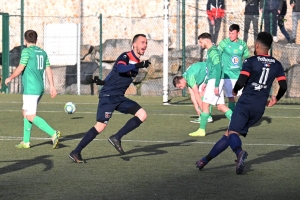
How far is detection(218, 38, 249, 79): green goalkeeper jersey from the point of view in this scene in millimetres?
15961

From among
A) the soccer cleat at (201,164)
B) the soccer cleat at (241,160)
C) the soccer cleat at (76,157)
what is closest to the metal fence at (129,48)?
the soccer cleat at (76,157)

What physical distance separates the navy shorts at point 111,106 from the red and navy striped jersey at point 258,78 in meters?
Answer: 1.97

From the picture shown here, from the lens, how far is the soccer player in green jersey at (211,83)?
48.9 feet

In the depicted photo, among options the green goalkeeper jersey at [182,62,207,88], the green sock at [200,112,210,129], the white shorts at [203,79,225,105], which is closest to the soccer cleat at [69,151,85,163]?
the green sock at [200,112,210,129]

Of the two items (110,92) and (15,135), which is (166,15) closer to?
(15,135)

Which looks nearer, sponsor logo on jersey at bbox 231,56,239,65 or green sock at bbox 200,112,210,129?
green sock at bbox 200,112,210,129

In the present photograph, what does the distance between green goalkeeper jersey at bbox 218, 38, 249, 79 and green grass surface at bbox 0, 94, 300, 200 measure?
109 centimetres

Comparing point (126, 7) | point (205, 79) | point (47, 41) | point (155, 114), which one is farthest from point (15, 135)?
point (126, 7)

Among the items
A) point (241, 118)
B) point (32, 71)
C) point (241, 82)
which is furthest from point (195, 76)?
point (241, 82)

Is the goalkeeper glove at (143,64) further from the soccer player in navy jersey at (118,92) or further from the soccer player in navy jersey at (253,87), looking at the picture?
the soccer player in navy jersey at (253,87)

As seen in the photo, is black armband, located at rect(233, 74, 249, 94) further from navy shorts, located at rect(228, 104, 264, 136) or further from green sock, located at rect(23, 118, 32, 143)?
green sock, located at rect(23, 118, 32, 143)

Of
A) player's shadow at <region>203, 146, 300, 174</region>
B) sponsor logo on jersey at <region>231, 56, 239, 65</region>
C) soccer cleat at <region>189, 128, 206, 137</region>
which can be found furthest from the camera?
sponsor logo on jersey at <region>231, 56, 239, 65</region>

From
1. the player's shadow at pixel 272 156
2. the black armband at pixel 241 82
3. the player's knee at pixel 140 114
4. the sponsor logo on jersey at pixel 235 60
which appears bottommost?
the player's shadow at pixel 272 156

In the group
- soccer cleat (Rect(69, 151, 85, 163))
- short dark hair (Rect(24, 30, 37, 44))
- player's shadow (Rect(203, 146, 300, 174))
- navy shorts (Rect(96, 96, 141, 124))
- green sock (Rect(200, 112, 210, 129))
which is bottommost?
player's shadow (Rect(203, 146, 300, 174))
